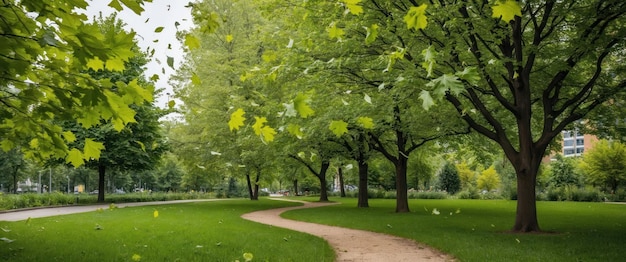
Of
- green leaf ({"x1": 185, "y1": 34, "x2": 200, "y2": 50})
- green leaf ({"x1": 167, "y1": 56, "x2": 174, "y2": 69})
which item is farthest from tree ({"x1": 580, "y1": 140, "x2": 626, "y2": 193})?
green leaf ({"x1": 167, "y1": 56, "x2": 174, "y2": 69})

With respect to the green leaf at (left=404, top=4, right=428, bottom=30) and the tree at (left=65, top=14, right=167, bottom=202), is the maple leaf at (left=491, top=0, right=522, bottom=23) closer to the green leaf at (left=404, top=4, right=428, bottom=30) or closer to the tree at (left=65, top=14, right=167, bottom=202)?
the green leaf at (left=404, top=4, right=428, bottom=30)

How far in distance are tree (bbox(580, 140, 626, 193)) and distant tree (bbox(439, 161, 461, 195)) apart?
59.3ft

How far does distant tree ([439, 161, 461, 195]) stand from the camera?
5975 cm

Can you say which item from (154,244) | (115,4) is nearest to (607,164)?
(154,244)

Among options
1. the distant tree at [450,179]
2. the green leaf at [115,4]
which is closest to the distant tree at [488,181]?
the distant tree at [450,179]

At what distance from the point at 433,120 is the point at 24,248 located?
13646 millimetres

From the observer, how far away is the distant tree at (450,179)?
59.8 m

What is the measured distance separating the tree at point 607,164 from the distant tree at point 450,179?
59.3ft

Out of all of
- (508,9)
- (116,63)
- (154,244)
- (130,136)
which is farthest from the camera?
(130,136)

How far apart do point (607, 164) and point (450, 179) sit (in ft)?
66.9

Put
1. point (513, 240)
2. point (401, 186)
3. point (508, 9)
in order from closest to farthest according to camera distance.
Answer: point (508, 9), point (513, 240), point (401, 186)

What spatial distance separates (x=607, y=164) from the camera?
42.3m

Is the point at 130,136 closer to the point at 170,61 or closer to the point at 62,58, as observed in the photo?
the point at 62,58

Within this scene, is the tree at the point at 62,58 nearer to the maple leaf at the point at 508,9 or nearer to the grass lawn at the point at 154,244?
the maple leaf at the point at 508,9
